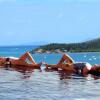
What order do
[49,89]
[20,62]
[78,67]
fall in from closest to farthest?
[49,89] → [78,67] → [20,62]

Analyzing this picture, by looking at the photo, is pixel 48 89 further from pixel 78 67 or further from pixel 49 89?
pixel 78 67

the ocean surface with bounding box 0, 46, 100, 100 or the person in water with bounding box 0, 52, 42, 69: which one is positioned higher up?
the person in water with bounding box 0, 52, 42, 69

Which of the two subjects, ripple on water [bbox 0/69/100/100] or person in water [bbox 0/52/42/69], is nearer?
ripple on water [bbox 0/69/100/100]

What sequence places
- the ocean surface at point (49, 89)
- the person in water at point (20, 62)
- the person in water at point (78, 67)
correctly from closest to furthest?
the ocean surface at point (49, 89)
the person in water at point (78, 67)
the person in water at point (20, 62)

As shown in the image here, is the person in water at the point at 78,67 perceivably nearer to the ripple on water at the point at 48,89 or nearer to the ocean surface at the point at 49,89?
the ocean surface at the point at 49,89

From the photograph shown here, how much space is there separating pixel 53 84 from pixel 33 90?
6741 millimetres

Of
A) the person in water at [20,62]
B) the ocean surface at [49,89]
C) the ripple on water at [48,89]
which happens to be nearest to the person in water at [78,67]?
the person in water at [20,62]

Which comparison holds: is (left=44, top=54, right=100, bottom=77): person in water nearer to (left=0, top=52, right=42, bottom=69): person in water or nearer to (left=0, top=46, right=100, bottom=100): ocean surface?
(left=0, top=52, right=42, bottom=69): person in water

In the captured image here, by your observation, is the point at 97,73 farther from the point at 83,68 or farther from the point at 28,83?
the point at 28,83

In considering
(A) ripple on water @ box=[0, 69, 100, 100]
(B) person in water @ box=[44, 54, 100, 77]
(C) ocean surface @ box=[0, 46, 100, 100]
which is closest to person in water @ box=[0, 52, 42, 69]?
(B) person in water @ box=[44, 54, 100, 77]

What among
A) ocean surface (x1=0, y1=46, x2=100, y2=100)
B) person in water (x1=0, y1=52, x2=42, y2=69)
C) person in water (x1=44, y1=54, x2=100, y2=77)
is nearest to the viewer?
ocean surface (x1=0, y1=46, x2=100, y2=100)

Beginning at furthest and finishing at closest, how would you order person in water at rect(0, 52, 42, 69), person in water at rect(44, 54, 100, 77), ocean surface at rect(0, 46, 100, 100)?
person in water at rect(0, 52, 42, 69) → person in water at rect(44, 54, 100, 77) → ocean surface at rect(0, 46, 100, 100)

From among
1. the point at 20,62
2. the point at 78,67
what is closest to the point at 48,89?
the point at 78,67

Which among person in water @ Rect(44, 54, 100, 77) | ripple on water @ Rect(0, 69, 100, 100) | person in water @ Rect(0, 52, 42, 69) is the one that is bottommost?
ripple on water @ Rect(0, 69, 100, 100)
